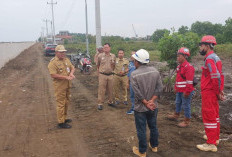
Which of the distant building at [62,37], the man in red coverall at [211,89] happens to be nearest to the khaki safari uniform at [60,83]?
the man in red coverall at [211,89]

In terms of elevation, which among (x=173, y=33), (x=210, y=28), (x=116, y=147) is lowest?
(x=116, y=147)

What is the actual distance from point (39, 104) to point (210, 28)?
52.0 metres

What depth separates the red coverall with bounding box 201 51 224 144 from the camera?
13.5 feet

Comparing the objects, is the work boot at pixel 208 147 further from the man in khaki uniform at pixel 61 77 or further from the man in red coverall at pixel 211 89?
the man in khaki uniform at pixel 61 77

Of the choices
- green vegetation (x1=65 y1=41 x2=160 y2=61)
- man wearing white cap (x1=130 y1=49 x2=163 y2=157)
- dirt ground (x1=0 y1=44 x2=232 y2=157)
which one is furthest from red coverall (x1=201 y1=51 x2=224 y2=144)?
green vegetation (x1=65 y1=41 x2=160 y2=61)

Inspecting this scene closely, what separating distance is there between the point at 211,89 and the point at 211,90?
18mm

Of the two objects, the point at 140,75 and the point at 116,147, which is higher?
the point at 140,75

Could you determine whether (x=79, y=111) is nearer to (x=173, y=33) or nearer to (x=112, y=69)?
(x=112, y=69)

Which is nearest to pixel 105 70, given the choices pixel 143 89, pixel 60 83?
pixel 60 83

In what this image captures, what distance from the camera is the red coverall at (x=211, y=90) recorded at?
4109mm

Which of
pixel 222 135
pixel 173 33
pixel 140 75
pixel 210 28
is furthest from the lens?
pixel 210 28

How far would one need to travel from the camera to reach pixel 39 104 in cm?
782

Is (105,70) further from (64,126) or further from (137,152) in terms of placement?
(137,152)

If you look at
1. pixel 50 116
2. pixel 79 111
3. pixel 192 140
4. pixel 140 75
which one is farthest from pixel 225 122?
pixel 50 116
